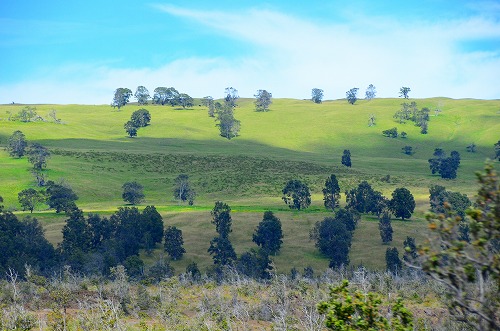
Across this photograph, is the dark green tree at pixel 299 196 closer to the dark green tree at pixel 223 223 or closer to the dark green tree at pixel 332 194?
the dark green tree at pixel 332 194

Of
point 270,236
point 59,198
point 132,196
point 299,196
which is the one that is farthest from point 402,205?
point 59,198

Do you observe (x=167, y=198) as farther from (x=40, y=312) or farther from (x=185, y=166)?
(x=40, y=312)

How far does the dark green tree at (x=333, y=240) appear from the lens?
60.4 meters

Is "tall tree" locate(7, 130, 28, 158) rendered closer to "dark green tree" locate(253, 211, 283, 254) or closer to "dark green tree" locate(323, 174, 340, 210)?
"dark green tree" locate(323, 174, 340, 210)

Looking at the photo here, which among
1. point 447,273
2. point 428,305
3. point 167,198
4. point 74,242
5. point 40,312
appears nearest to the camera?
point 447,273

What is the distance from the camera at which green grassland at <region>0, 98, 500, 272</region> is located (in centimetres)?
7325

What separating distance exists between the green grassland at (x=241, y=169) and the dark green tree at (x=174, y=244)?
5.22 feet

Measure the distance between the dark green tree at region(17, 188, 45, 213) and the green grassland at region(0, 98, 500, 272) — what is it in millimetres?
2142

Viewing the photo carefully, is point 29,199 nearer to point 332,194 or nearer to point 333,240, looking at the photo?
point 332,194

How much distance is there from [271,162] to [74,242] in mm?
85467

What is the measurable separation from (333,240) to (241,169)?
241 feet

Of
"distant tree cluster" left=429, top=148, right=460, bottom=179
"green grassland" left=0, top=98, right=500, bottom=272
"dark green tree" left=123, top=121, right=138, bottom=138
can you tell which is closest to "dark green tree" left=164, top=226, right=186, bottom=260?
"green grassland" left=0, top=98, right=500, bottom=272

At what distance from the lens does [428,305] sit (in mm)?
31469

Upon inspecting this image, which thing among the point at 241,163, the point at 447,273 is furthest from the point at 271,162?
the point at 447,273
